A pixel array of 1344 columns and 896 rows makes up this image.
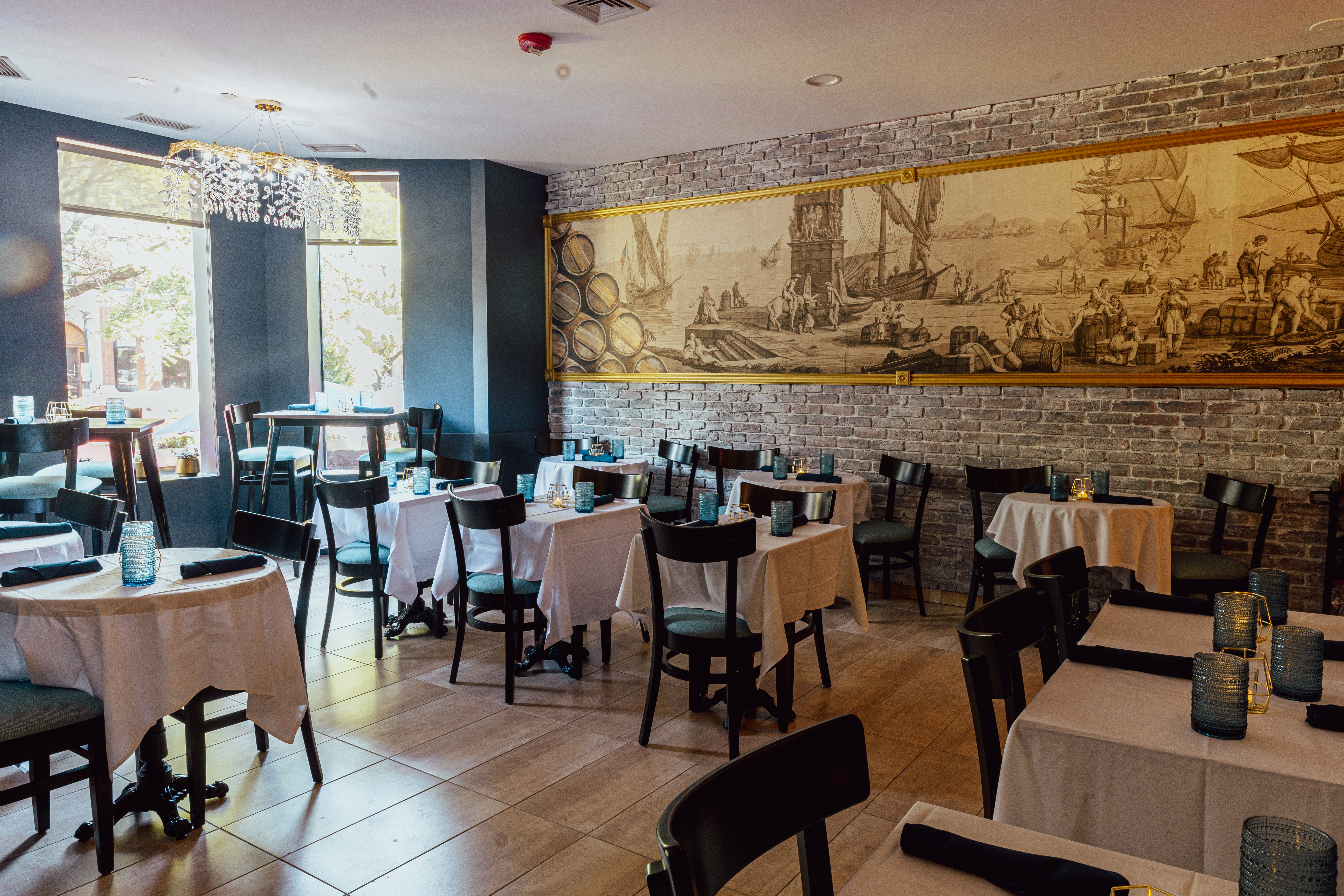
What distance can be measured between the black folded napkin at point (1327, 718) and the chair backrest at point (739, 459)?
4597 millimetres

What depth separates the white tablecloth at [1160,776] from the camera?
1.48 m

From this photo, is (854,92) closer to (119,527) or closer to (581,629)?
(581,629)

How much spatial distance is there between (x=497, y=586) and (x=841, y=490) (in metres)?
2.41

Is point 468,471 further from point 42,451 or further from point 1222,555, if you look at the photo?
point 1222,555

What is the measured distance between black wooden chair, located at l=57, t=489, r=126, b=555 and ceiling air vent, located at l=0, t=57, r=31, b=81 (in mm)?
2834

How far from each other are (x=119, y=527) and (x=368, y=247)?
432 cm

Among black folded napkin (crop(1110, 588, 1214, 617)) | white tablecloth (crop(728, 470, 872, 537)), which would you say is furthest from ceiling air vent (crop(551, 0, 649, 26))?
black folded napkin (crop(1110, 588, 1214, 617))

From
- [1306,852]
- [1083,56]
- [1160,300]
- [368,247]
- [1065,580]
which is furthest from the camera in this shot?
[368,247]

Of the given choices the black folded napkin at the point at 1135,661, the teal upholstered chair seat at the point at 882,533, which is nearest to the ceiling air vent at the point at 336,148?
the teal upholstered chair seat at the point at 882,533

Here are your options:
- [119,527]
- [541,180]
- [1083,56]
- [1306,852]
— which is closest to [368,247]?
[541,180]

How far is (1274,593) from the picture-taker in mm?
2332

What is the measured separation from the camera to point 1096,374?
211 inches

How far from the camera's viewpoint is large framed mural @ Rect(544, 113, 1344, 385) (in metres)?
4.82

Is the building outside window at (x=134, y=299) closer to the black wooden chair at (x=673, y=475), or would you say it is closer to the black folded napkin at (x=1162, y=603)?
the black wooden chair at (x=673, y=475)
